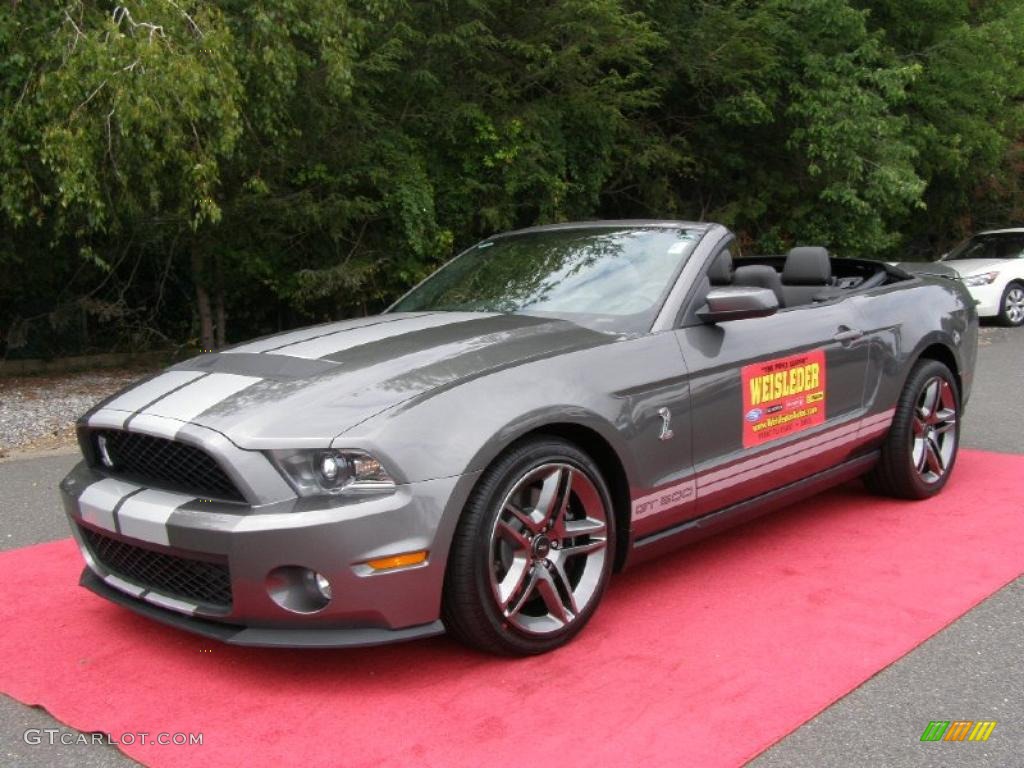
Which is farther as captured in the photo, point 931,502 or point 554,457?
point 931,502

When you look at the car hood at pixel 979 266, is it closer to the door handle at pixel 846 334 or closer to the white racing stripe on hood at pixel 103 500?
the door handle at pixel 846 334

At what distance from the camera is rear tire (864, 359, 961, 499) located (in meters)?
5.14

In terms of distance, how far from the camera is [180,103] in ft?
24.9

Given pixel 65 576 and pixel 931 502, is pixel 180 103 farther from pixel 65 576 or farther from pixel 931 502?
pixel 931 502

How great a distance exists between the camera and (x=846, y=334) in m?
4.77

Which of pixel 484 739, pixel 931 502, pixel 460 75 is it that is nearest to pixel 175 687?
pixel 484 739

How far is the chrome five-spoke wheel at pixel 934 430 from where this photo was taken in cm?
530

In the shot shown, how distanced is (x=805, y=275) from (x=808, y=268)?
4 cm

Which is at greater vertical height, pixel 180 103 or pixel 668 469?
pixel 180 103

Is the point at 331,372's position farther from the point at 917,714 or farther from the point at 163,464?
the point at 917,714

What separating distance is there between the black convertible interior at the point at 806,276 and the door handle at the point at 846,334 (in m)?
0.24

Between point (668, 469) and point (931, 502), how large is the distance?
2241mm

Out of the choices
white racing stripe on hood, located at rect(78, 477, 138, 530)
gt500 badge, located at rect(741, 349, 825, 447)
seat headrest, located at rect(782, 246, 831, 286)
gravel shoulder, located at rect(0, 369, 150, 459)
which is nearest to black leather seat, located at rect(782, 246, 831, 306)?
seat headrest, located at rect(782, 246, 831, 286)

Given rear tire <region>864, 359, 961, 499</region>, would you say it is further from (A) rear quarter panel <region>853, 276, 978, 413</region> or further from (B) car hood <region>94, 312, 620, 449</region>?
(B) car hood <region>94, 312, 620, 449</region>
